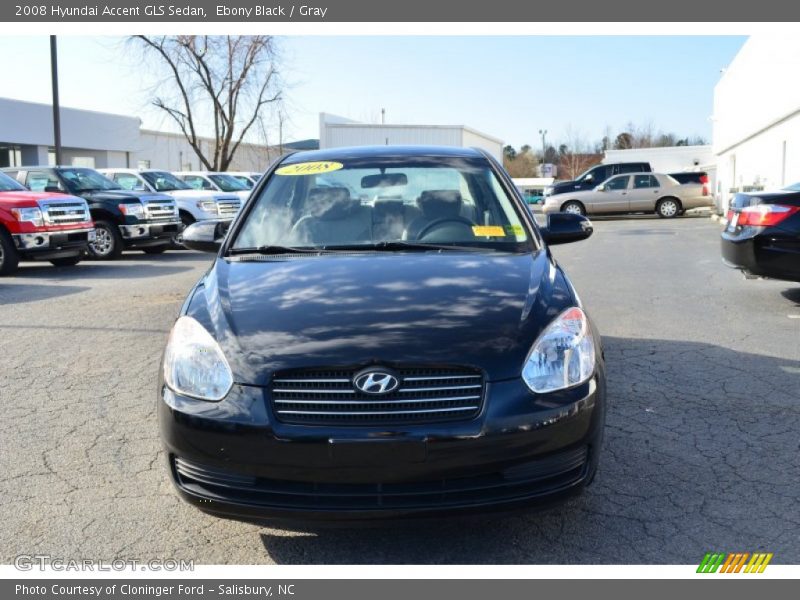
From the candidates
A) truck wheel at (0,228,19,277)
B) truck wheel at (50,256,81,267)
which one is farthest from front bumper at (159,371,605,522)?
truck wheel at (50,256,81,267)

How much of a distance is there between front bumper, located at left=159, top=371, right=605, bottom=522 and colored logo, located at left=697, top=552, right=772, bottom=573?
0.58 meters

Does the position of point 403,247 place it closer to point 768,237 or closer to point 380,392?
point 380,392

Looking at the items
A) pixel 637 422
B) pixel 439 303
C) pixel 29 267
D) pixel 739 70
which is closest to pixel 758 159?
pixel 739 70

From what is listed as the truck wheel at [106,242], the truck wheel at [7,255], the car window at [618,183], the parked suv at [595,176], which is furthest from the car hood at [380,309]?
the parked suv at [595,176]

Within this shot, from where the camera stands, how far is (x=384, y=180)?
15.6 feet

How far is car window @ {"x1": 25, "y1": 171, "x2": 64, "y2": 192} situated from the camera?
14797 mm

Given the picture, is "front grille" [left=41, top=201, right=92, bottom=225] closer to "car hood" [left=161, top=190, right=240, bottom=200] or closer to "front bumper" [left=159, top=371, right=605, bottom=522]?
"car hood" [left=161, top=190, right=240, bottom=200]

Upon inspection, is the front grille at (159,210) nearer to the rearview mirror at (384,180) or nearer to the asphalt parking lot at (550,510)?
the asphalt parking lot at (550,510)

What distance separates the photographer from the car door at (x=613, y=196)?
91.7 ft

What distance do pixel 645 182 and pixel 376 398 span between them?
26.8m

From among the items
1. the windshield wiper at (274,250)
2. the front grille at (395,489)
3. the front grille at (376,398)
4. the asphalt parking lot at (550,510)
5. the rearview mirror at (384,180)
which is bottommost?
the asphalt parking lot at (550,510)

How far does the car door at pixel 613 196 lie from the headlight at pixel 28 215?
1996 centimetres

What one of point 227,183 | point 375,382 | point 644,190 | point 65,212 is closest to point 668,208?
point 644,190
